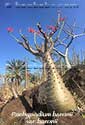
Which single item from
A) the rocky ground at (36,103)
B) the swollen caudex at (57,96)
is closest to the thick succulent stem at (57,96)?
the swollen caudex at (57,96)

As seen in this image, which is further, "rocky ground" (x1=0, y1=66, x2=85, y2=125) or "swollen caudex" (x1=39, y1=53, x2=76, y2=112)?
"rocky ground" (x1=0, y1=66, x2=85, y2=125)

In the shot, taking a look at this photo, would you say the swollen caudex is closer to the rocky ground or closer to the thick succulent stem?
the thick succulent stem

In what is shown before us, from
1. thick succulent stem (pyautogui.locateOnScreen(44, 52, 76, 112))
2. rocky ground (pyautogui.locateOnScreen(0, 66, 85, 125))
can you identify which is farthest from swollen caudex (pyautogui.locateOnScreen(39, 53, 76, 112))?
rocky ground (pyautogui.locateOnScreen(0, 66, 85, 125))

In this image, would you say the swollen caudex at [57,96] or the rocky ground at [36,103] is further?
the rocky ground at [36,103]

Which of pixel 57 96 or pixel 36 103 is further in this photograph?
pixel 36 103

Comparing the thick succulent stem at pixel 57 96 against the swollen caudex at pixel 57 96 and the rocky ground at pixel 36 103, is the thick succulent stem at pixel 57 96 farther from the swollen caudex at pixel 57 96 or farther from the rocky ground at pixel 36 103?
the rocky ground at pixel 36 103

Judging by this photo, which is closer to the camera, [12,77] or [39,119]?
[39,119]

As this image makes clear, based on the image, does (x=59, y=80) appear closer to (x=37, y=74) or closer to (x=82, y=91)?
(x=82, y=91)

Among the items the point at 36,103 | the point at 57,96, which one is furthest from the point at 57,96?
the point at 36,103

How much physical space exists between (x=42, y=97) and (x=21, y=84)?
585 cm

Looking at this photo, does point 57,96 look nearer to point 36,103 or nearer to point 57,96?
point 57,96

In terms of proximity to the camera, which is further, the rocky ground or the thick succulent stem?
the rocky ground

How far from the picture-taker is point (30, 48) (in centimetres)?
729

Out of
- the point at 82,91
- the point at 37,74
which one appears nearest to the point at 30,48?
the point at 82,91
